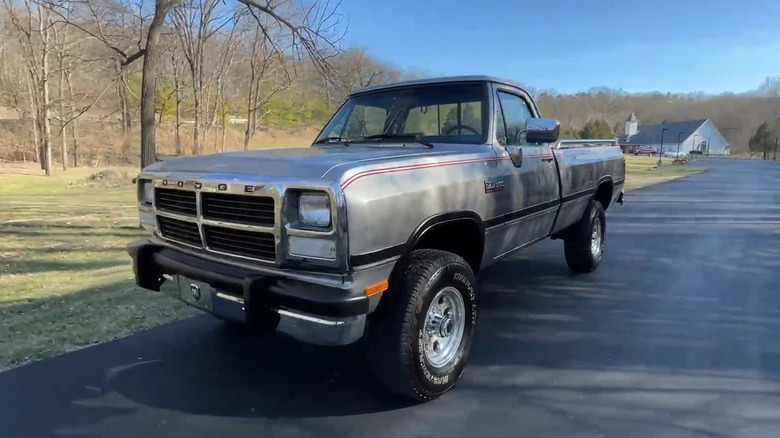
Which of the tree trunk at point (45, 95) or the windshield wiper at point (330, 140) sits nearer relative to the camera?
the windshield wiper at point (330, 140)

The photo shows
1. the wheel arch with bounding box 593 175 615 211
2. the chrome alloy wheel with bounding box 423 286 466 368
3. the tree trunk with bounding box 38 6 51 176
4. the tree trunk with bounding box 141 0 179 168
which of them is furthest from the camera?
the tree trunk with bounding box 38 6 51 176

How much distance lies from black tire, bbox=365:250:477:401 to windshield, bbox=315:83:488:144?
1303 millimetres

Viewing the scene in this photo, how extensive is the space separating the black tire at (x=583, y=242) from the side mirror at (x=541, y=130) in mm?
1971

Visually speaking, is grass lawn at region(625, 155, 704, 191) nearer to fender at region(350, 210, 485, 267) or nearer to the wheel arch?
the wheel arch

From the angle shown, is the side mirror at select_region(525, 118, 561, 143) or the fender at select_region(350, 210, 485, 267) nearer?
the fender at select_region(350, 210, 485, 267)

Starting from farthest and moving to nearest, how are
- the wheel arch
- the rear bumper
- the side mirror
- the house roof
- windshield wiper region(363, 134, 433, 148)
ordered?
the house roof < the wheel arch < windshield wiper region(363, 134, 433, 148) < the side mirror < the rear bumper

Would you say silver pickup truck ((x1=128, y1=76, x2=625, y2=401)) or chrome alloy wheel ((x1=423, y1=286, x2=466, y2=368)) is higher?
silver pickup truck ((x1=128, y1=76, x2=625, y2=401))

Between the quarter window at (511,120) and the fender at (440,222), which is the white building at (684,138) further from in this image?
the fender at (440,222)

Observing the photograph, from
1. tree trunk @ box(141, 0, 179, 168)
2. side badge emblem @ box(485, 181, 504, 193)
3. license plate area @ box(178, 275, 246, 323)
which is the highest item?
tree trunk @ box(141, 0, 179, 168)

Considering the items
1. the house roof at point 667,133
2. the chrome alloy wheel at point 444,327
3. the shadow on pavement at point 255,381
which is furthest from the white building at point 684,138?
the shadow on pavement at point 255,381

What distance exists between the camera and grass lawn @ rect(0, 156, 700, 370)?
407 centimetres

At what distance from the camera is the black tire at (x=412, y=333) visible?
2857 mm

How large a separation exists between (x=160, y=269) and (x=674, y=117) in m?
143

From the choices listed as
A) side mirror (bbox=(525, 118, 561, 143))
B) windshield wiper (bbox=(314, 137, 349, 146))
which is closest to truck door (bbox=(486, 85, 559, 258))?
side mirror (bbox=(525, 118, 561, 143))
